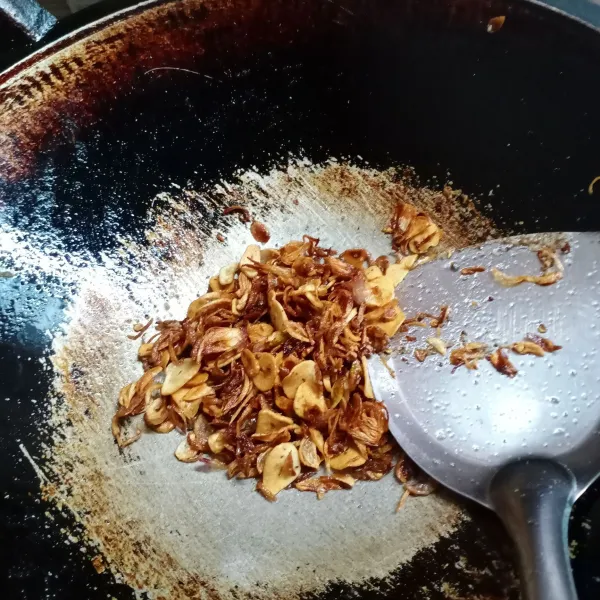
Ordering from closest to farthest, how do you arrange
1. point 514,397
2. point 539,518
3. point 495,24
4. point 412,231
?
point 539,518, point 514,397, point 495,24, point 412,231

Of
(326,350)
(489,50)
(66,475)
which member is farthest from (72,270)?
(489,50)

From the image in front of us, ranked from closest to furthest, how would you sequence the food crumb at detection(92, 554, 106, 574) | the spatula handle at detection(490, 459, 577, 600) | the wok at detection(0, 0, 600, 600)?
the spatula handle at detection(490, 459, 577, 600) → the food crumb at detection(92, 554, 106, 574) → the wok at detection(0, 0, 600, 600)

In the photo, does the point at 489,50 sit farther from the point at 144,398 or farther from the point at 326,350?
the point at 144,398

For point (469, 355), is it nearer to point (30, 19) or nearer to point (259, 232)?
point (259, 232)

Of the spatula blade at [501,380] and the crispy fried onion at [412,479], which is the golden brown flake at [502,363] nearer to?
the spatula blade at [501,380]

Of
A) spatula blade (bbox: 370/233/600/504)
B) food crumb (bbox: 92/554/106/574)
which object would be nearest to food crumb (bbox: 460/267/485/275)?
spatula blade (bbox: 370/233/600/504)

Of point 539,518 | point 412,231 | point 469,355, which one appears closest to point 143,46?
point 412,231

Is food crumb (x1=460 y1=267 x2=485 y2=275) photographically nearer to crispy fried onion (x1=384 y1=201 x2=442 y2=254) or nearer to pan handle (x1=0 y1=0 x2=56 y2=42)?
crispy fried onion (x1=384 y1=201 x2=442 y2=254)
